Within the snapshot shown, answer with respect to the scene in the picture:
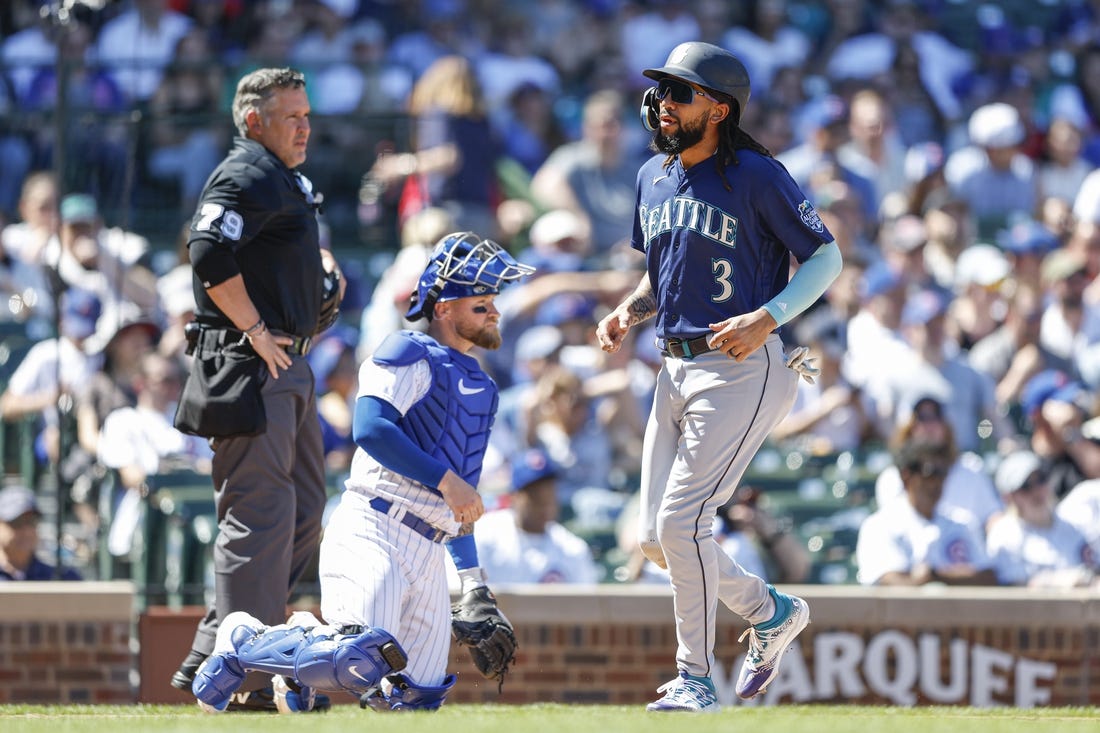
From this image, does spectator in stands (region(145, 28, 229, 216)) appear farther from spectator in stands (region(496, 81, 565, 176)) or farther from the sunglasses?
the sunglasses

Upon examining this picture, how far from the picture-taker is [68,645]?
26.8 ft

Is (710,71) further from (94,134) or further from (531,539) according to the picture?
(94,134)

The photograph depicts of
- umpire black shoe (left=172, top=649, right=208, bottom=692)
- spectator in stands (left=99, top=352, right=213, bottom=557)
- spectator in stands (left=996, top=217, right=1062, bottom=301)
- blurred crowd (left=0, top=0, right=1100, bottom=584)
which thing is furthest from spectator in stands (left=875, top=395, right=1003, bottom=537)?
umpire black shoe (left=172, top=649, right=208, bottom=692)

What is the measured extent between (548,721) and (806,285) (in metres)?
1.45

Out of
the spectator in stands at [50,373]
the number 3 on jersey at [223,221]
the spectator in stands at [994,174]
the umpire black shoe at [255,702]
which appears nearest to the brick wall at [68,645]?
the spectator in stands at [50,373]

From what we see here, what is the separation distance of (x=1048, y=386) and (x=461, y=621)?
516 centimetres

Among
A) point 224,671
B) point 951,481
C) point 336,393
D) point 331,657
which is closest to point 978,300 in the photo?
point 951,481

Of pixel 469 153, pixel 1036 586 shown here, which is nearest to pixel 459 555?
pixel 1036 586

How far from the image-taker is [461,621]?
19.5ft

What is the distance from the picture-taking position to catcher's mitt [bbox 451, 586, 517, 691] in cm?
590

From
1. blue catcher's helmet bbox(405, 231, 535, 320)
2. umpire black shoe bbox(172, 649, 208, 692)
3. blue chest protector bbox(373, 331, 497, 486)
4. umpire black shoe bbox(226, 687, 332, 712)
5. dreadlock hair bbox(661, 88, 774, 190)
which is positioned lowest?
umpire black shoe bbox(226, 687, 332, 712)

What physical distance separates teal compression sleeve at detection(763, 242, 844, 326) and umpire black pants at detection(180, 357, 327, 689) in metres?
1.66

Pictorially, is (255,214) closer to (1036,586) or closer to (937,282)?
(1036,586)

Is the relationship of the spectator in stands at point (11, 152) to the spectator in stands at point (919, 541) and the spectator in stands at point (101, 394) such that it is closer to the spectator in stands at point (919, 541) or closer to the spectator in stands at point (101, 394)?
the spectator in stands at point (101, 394)
